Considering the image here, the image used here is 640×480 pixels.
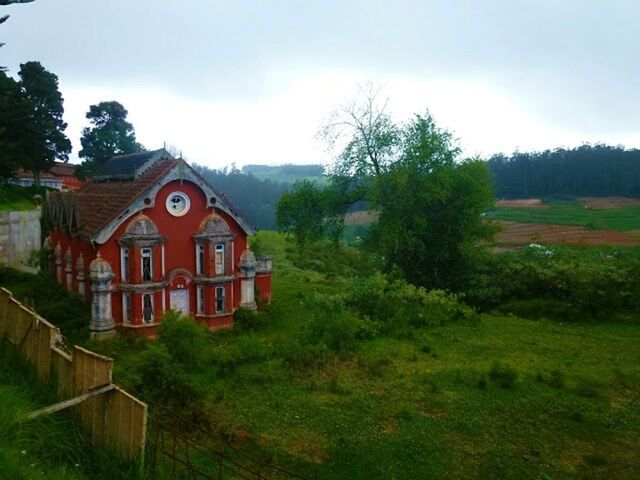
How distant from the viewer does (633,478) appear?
10.3 metres

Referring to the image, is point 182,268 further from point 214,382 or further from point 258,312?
point 214,382

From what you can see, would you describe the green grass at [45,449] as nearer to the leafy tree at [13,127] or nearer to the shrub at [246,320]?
the shrub at [246,320]

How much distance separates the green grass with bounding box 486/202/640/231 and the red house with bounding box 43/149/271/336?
132 ft

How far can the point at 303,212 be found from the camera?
31.6 m

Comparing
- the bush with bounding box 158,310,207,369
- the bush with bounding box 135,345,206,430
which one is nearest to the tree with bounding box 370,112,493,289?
the bush with bounding box 158,310,207,369

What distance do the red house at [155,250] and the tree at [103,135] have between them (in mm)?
17984

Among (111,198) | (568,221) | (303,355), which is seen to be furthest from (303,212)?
(568,221)

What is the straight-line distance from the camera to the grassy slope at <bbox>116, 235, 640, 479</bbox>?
35.4ft

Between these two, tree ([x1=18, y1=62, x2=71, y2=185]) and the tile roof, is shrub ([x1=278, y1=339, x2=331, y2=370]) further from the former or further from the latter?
tree ([x1=18, y1=62, x2=71, y2=185])

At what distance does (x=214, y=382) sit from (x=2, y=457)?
28.5 ft

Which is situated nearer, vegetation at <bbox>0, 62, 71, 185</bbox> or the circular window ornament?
the circular window ornament

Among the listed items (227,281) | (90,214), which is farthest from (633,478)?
(90,214)

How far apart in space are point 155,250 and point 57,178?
3181 cm

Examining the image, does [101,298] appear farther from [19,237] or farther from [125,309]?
[19,237]
